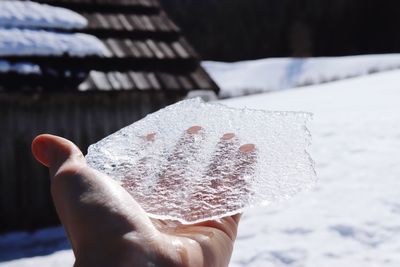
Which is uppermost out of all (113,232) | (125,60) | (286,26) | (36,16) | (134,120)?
(113,232)

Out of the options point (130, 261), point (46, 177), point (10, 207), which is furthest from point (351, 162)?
point (130, 261)

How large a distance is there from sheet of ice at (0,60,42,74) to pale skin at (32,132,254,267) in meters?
3.48

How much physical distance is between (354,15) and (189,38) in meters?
4.90

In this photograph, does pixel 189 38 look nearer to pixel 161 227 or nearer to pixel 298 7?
pixel 298 7

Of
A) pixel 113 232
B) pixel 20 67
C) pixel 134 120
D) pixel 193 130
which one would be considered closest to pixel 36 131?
pixel 20 67

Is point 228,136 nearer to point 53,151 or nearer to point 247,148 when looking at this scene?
point 247,148

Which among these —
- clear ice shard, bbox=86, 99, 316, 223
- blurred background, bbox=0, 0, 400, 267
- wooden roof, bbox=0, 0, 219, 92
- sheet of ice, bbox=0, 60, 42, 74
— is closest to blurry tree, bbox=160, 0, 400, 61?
blurred background, bbox=0, 0, 400, 267

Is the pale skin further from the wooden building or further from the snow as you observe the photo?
the snow

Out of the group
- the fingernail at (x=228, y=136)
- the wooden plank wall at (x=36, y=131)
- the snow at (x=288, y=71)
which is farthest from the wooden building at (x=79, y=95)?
the snow at (x=288, y=71)

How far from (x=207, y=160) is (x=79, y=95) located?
11.6ft

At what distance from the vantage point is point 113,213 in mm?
1561

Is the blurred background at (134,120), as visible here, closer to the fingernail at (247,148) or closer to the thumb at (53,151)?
the fingernail at (247,148)

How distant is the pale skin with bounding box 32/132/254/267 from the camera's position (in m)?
1.49

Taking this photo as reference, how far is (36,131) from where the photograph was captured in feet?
17.8
